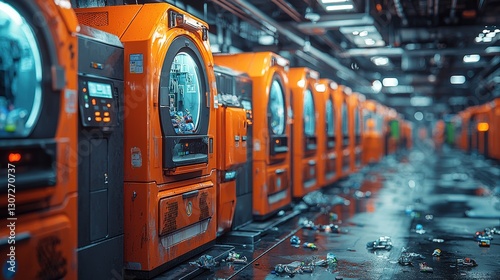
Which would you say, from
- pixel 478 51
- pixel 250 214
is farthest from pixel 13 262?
pixel 478 51

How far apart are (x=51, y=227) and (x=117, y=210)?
1352 mm

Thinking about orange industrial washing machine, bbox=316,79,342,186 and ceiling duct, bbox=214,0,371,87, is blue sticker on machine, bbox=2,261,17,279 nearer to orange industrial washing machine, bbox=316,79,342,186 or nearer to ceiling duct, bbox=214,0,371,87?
ceiling duct, bbox=214,0,371,87

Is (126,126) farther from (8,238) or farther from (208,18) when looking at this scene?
(208,18)

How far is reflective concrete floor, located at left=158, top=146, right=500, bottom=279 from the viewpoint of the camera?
6098 millimetres

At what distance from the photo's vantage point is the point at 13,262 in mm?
3637

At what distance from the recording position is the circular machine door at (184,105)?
5523 mm

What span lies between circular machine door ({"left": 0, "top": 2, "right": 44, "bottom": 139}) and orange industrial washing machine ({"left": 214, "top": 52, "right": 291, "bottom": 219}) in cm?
510

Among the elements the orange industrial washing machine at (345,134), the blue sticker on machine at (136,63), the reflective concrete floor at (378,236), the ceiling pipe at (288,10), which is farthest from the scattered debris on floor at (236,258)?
the orange industrial washing machine at (345,134)

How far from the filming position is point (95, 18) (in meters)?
5.59

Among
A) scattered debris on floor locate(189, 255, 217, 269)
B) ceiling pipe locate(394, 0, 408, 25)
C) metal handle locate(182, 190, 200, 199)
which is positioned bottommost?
scattered debris on floor locate(189, 255, 217, 269)

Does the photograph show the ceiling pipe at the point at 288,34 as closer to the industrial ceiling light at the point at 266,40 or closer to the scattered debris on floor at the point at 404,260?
the industrial ceiling light at the point at 266,40

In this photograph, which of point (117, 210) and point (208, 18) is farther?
point (208, 18)

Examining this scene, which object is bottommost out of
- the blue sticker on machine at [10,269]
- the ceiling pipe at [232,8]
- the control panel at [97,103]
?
the blue sticker on machine at [10,269]

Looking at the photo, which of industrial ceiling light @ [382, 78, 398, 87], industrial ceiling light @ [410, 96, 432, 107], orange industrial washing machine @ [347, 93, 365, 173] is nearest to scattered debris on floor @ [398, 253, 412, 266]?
orange industrial washing machine @ [347, 93, 365, 173]
